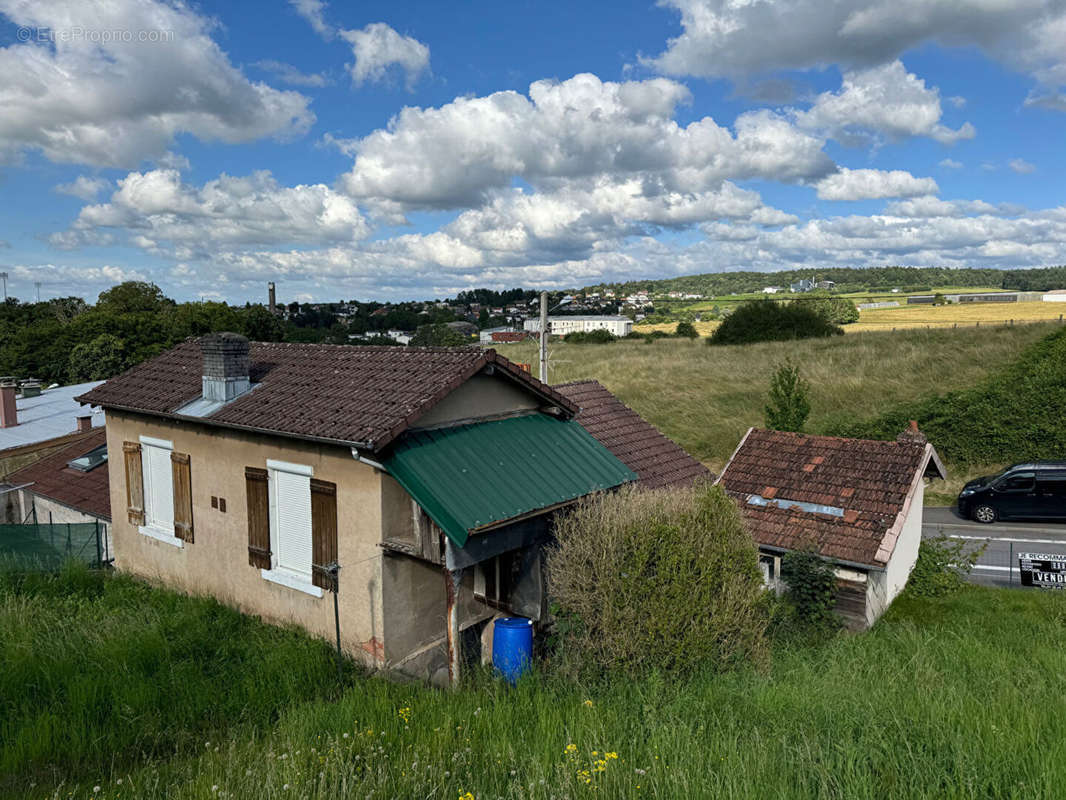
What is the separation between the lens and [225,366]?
10.5 metres

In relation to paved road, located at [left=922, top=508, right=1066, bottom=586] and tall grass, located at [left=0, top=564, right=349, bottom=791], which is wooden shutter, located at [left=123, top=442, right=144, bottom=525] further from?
paved road, located at [left=922, top=508, right=1066, bottom=586]

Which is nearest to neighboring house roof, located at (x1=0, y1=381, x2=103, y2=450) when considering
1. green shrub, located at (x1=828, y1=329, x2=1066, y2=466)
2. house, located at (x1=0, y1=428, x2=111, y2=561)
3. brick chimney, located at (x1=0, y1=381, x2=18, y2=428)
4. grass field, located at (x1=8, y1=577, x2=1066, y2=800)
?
brick chimney, located at (x1=0, y1=381, x2=18, y2=428)

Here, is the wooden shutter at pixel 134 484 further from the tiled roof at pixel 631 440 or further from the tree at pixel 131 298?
the tree at pixel 131 298

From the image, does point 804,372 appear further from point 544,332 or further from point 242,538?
point 242,538

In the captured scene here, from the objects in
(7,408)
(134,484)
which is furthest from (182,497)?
(7,408)

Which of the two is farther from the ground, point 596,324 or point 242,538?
point 596,324

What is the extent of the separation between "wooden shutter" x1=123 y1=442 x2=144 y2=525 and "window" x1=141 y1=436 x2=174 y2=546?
0.39 ft

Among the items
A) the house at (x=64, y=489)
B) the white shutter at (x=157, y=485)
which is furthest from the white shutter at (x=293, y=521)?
the house at (x=64, y=489)

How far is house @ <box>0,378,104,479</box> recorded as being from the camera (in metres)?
21.5

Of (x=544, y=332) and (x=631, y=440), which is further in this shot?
(x=544, y=332)

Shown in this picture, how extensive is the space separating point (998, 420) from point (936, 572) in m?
13.0

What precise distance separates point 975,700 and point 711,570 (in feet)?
8.41

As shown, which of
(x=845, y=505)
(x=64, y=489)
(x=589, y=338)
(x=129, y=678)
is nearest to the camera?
(x=129, y=678)

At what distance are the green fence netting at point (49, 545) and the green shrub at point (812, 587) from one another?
13.3 metres
